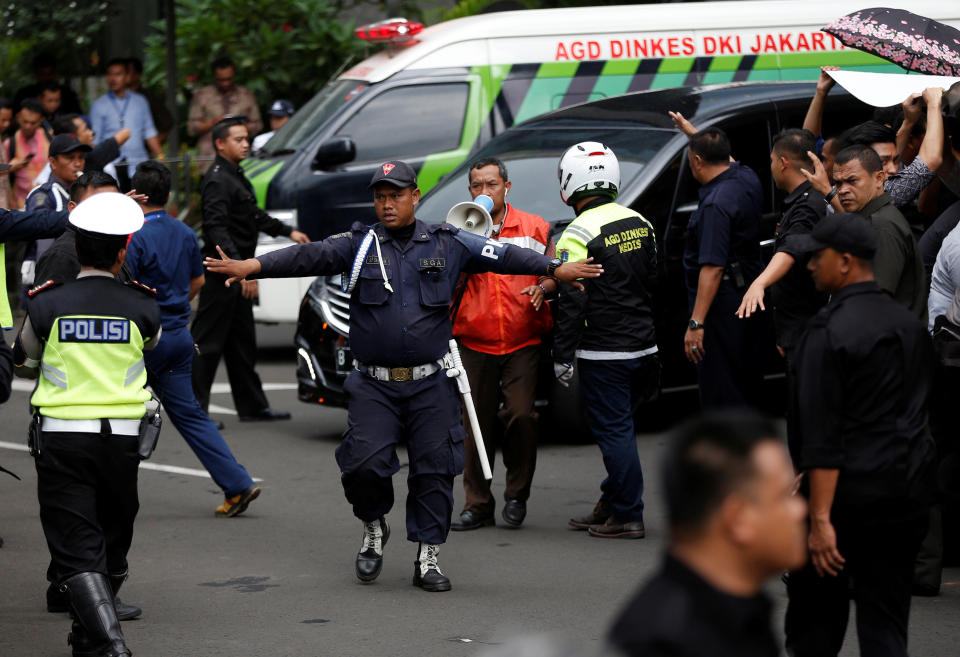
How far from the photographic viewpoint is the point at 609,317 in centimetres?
711

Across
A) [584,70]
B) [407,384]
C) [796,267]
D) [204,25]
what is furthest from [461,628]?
[204,25]

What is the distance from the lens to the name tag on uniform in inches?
206

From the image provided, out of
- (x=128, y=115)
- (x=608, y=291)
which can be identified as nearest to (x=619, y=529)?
(x=608, y=291)

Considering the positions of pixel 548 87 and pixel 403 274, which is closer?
A: pixel 403 274

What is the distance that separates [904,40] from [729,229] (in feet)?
4.36

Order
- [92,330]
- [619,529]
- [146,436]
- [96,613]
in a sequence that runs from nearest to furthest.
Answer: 1. [96,613]
2. [92,330]
3. [146,436]
4. [619,529]

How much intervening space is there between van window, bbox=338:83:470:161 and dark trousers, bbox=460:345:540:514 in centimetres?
483

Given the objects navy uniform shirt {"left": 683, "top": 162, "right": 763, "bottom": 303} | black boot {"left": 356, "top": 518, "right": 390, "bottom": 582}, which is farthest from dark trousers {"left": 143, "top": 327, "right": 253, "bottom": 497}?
navy uniform shirt {"left": 683, "top": 162, "right": 763, "bottom": 303}

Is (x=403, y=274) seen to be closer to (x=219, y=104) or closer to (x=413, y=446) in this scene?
(x=413, y=446)

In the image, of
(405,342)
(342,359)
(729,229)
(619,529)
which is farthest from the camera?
(342,359)

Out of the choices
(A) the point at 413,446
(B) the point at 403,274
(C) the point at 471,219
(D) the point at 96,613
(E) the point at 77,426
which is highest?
(C) the point at 471,219

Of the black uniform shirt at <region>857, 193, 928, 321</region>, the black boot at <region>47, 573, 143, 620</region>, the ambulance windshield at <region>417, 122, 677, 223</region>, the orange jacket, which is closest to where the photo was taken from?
the black uniform shirt at <region>857, 193, 928, 321</region>

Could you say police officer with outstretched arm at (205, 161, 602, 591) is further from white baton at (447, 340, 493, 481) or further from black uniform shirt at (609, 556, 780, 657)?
black uniform shirt at (609, 556, 780, 657)

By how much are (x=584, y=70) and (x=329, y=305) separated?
3.65m
